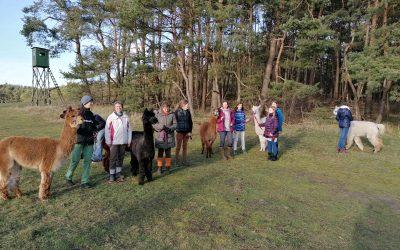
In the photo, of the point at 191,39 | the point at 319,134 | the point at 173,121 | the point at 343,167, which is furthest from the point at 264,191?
the point at 191,39

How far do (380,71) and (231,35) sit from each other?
24.6 feet

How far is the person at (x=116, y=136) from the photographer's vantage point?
6348 mm

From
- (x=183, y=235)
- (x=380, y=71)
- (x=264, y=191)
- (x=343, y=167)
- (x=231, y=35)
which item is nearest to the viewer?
(x=183, y=235)

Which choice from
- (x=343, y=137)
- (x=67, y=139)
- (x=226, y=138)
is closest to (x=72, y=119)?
(x=67, y=139)

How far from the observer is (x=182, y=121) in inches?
308

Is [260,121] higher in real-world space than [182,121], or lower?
lower

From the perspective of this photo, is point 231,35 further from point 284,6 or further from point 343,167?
point 343,167

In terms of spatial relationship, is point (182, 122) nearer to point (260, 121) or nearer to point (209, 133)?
point (209, 133)

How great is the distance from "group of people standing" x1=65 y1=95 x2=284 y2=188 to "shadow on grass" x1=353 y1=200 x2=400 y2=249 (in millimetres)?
3749

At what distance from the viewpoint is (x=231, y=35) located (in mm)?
17625

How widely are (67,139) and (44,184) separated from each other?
783mm

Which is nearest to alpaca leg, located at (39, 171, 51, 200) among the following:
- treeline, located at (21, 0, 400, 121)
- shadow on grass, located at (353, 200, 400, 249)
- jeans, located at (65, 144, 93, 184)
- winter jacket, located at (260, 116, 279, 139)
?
jeans, located at (65, 144, 93, 184)

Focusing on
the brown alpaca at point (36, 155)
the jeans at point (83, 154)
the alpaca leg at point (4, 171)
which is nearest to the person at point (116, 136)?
the jeans at point (83, 154)

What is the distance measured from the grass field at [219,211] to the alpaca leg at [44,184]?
0.51 feet
